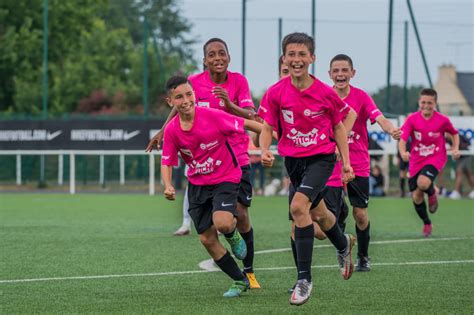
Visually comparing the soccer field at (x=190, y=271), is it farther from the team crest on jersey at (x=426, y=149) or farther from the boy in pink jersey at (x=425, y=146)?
Answer: the team crest on jersey at (x=426, y=149)

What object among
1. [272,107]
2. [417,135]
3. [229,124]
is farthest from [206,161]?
[417,135]

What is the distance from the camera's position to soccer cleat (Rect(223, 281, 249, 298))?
8.03 meters

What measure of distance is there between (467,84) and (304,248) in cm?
2058

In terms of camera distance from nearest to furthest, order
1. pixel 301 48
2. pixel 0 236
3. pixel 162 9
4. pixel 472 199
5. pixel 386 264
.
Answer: pixel 301 48 → pixel 386 264 → pixel 0 236 → pixel 472 199 → pixel 162 9

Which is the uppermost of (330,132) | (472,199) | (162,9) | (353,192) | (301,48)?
(162,9)

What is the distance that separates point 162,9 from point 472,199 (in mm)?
63841

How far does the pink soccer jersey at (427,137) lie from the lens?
45.7ft

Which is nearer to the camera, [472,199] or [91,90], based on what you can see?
[472,199]

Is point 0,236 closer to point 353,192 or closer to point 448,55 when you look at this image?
point 353,192

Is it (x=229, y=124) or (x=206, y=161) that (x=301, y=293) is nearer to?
(x=206, y=161)

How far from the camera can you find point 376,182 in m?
25.8

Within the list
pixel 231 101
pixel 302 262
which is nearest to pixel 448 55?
pixel 231 101

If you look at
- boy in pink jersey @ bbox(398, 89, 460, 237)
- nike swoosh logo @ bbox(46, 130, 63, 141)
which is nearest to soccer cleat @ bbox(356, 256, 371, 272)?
boy in pink jersey @ bbox(398, 89, 460, 237)

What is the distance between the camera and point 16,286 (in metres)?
8.55
